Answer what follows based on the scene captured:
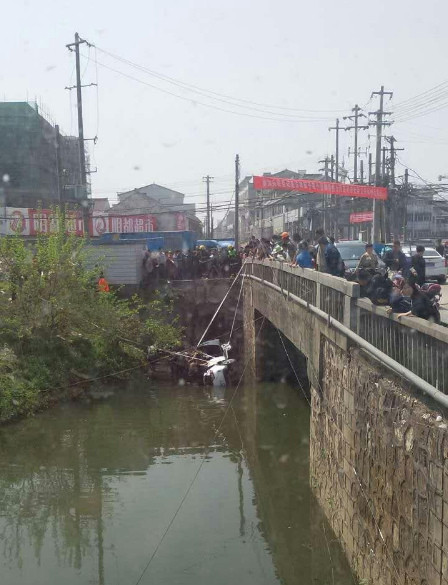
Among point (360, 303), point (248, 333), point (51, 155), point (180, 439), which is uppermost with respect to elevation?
point (51, 155)

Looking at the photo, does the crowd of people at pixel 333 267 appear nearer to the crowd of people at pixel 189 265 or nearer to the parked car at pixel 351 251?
the crowd of people at pixel 189 265

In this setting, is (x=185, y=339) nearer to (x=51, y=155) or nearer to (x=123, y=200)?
(x=51, y=155)

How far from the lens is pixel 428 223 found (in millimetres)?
66688

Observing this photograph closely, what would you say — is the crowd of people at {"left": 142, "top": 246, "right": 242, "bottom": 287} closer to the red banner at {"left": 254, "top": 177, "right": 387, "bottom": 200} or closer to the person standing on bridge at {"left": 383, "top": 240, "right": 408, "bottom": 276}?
the red banner at {"left": 254, "top": 177, "right": 387, "bottom": 200}

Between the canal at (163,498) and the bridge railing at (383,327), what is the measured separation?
3318mm

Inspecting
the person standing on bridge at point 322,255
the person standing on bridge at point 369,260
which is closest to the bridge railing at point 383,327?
the person standing on bridge at point 322,255

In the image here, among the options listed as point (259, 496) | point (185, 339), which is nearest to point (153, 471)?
point (259, 496)

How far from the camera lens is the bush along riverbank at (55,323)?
20408mm

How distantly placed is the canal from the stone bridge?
3.15ft

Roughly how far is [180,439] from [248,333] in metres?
7.34

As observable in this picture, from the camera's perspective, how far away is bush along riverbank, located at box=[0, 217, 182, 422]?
20.4 m

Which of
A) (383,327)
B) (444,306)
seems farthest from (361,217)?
(383,327)

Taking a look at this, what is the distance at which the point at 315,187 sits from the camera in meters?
26.6

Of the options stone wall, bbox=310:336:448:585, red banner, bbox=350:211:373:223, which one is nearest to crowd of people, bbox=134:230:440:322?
stone wall, bbox=310:336:448:585
